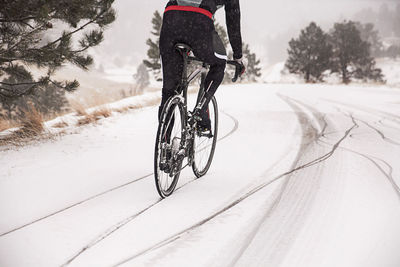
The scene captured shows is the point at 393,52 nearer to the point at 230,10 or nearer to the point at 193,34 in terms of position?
the point at 230,10

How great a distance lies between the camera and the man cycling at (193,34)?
2.33m

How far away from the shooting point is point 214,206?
2340 mm

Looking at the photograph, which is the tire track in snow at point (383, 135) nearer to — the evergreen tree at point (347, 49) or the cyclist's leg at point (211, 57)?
the cyclist's leg at point (211, 57)

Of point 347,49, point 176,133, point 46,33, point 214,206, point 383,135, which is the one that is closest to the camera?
point 214,206

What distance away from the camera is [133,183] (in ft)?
9.40

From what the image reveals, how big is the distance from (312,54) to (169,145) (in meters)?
44.0

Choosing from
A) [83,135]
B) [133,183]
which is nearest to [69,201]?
[133,183]

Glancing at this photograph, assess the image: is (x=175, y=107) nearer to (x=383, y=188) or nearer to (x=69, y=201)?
(x=69, y=201)

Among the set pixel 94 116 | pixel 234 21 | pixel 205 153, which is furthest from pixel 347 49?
pixel 234 21

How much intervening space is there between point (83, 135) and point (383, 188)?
13.4ft

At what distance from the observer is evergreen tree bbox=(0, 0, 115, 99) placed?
4.23 metres

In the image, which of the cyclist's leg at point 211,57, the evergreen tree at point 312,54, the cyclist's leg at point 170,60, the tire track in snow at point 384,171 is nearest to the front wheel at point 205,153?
the cyclist's leg at point 211,57

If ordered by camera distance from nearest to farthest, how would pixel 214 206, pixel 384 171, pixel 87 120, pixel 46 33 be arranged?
1. pixel 214 206
2. pixel 384 171
3. pixel 46 33
4. pixel 87 120

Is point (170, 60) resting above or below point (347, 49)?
below
